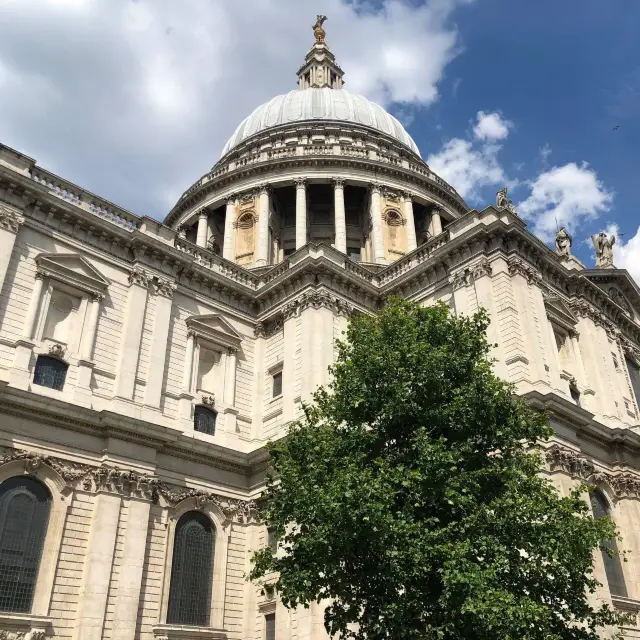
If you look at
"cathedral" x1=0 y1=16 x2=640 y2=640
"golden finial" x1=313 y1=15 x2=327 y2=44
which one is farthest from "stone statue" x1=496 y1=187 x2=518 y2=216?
"golden finial" x1=313 y1=15 x2=327 y2=44

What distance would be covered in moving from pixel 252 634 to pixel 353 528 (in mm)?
10923

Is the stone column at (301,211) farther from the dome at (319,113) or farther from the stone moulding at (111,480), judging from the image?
the stone moulding at (111,480)

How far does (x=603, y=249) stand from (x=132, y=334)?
24708 millimetres

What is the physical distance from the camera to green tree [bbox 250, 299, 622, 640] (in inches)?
534

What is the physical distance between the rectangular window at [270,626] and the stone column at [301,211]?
74.3 ft

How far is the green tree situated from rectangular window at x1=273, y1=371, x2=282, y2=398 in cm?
946

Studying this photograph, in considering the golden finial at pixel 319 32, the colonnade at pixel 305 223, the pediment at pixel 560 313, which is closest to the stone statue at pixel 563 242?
the pediment at pixel 560 313

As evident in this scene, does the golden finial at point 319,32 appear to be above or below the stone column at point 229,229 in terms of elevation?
above

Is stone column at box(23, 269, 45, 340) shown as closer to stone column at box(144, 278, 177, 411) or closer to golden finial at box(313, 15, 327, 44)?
stone column at box(144, 278, 177, 411)

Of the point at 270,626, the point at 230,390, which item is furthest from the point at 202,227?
the point at 270,626

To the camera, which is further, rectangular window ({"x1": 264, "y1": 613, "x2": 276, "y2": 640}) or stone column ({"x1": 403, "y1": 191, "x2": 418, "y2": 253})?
stone column ({"x1": 403, "y1": 191, "x2": 418, "y2": 253})

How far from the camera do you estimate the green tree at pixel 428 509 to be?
13.6m

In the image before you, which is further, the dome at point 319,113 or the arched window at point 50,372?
the dome at point 319,113

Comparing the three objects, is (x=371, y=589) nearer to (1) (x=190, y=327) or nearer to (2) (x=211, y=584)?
(2) (x=211, y=584)
